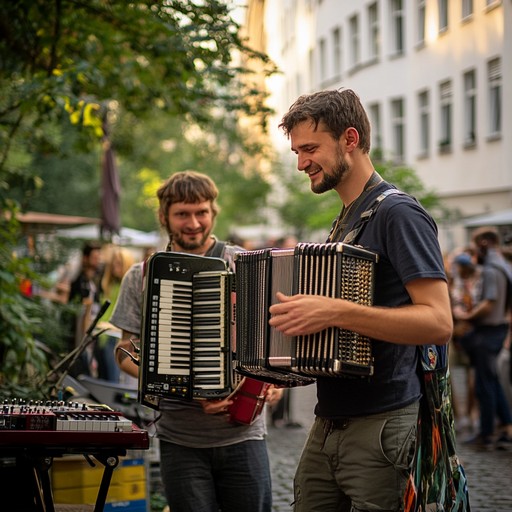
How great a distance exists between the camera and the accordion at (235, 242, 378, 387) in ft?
11.8

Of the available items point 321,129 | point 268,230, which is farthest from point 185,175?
point 268,230

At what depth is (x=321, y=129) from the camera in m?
3.84

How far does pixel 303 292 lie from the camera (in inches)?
146

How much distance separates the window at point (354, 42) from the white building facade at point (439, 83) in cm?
3

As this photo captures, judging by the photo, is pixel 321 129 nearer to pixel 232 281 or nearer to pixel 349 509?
pixel 232 281

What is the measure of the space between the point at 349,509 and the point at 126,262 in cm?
856

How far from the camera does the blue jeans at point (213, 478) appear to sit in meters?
4.80

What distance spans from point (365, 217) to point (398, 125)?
1112 inches

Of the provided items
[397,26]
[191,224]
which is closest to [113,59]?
[191,224]

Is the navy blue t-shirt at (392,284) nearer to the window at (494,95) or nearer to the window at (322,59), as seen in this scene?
the window at (494,95)

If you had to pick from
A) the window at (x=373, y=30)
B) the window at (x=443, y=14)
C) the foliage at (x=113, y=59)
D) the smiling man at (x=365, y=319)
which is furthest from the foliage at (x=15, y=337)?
the window at (x=373, y=30)

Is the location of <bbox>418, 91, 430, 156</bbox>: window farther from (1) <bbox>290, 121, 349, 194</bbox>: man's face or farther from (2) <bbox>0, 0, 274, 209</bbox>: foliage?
(1) <bbox>290, 121, 349, 194</bbox>: man's face

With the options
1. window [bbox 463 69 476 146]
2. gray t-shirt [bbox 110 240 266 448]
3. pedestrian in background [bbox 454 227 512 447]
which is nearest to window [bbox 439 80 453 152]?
window [bbox 463 69 476 146]

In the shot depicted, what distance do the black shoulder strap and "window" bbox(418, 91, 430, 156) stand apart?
84.1 ft
